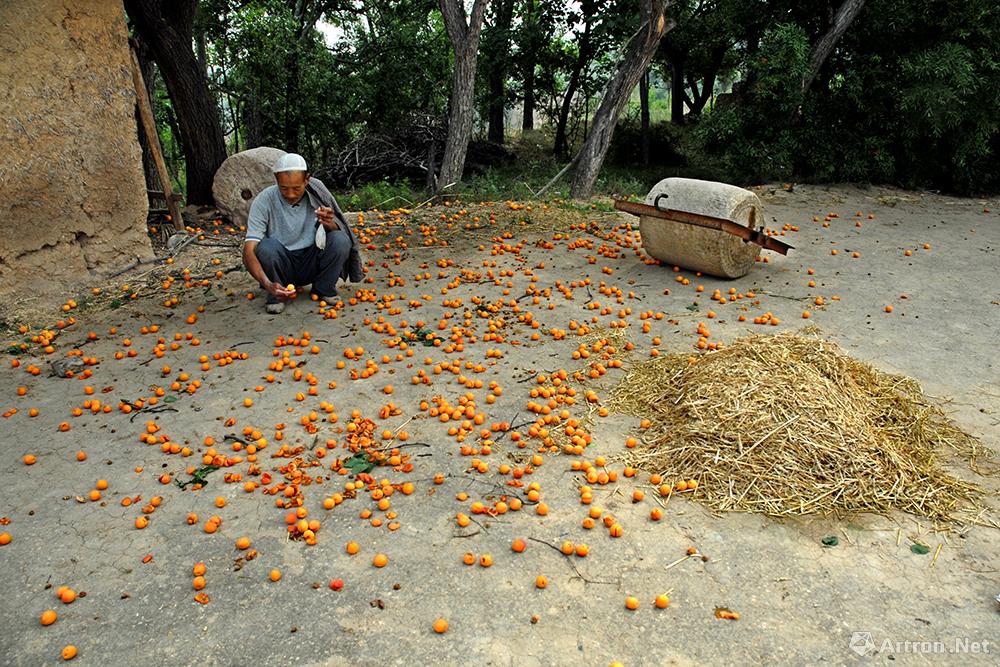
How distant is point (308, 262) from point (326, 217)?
467mm

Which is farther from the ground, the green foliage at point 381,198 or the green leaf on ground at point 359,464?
the green foliage at point 381,198

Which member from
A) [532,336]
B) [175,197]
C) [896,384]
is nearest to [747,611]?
[896,384]

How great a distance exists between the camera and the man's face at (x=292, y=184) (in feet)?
18.3

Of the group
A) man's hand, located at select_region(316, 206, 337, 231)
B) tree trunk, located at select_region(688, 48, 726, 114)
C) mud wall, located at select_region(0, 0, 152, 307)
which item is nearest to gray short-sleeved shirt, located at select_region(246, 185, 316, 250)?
man's hand, located at select_region(316, 206, 337, 231)

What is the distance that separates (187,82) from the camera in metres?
8.65

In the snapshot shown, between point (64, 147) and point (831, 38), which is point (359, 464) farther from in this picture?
point (831, 38)

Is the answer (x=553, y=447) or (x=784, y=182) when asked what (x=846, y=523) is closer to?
(x=553, y=447)

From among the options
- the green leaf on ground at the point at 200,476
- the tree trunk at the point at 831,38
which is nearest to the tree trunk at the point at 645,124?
the tree trunk at the point at 831,38

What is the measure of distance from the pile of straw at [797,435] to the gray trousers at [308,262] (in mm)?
2920

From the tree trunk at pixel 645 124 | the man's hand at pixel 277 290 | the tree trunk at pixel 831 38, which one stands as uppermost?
the tree trunk at pixel 831 38

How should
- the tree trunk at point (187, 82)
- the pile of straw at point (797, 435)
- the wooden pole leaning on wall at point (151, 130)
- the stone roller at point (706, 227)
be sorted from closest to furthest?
1. the pile of straw at point (797, 435)
2. the stone roller at point (706, 227)
3. the wooden pole leaning on wall at point (151, 130)
4. the tree trunk at point (187, 82)

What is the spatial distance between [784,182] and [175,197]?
893cm

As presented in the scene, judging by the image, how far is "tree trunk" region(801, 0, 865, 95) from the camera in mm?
10042

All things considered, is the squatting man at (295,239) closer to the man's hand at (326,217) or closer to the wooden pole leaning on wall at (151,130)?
the man's hand at (326,217)
